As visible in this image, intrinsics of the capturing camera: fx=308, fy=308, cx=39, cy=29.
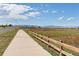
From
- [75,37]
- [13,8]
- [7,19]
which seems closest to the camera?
[13,8]

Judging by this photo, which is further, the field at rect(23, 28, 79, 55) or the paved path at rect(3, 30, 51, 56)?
the field at rect(23, 28, 79, 55)

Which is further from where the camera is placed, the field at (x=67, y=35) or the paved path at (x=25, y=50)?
the field at (x=67, y=35)

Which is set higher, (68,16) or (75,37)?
(68,16)

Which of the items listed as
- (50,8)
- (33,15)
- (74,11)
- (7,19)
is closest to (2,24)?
(7,19)

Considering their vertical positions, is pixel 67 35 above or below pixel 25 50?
below

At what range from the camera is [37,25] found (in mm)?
13703

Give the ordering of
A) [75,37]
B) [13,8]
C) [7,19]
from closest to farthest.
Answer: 1. [13,8]
2. [7,19]
3. [75,37]

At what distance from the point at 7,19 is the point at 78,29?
10.7 ft

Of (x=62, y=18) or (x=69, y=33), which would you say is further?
(x=69, y=33)

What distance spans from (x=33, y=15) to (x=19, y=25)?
0.95 m

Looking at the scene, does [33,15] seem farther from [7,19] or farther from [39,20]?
[7,19]

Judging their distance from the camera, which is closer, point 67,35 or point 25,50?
point 25,50

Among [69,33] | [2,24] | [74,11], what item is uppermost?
[74,11]

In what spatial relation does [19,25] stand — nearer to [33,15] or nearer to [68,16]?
[33,15]
